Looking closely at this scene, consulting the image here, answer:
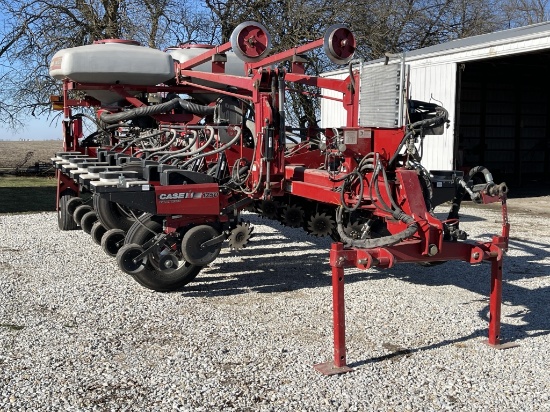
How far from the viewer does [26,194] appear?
12.8 metres

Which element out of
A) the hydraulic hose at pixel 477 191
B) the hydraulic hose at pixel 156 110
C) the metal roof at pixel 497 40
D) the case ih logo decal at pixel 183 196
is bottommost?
the case ih logo decal at pixel 183 196

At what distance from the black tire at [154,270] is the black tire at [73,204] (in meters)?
3.37

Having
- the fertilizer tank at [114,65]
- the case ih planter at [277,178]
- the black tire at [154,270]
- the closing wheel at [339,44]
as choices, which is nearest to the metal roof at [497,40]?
the case ih planter at [277,178]

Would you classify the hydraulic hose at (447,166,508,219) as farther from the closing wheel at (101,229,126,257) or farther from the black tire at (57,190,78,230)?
the black tire at (57,190,78,230)

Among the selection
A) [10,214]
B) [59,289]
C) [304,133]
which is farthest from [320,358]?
[10,214]

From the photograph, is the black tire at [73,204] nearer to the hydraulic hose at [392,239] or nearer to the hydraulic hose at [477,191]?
the hydraulic hose at [477,191]

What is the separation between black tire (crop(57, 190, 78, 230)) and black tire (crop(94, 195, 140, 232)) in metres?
1.79

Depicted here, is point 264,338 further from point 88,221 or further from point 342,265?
point 88,221

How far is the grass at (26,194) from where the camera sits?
35.7 feet

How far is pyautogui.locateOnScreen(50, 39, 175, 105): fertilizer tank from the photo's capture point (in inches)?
279

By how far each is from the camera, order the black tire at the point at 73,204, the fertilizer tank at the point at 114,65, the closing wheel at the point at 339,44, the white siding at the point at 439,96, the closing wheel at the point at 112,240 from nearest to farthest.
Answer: the closing wheel at the point at 339,44 < the closing wheel at the point at 112,240 < the fertilizer tank at the point at 114,65 < the black tire at the point at 73,204 < the white siding at the point at 439,96

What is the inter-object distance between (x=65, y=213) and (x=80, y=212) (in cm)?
62

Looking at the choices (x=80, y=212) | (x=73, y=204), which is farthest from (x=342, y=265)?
(x=73, y=204)

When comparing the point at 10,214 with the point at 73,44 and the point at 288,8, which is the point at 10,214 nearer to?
the point at 73,44
